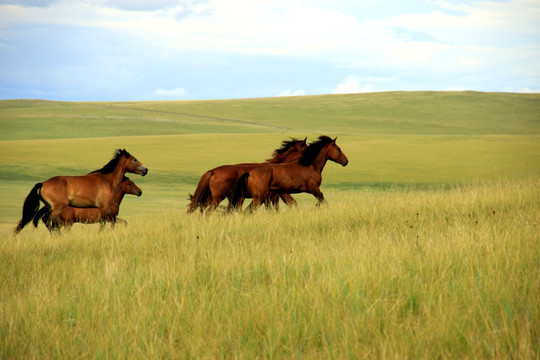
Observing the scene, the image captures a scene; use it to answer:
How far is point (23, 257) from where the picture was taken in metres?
8.27

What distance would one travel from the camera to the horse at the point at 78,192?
1084 centimetres

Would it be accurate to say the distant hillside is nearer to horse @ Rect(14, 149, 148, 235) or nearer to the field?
horse @ Rect(14, 149, 148, 235)

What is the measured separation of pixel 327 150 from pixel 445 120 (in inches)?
3003

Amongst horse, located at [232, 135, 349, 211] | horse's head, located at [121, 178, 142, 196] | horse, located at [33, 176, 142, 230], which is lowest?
horse, located at [33, 176, 142, 230]

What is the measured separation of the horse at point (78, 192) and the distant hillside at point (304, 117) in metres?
54.6

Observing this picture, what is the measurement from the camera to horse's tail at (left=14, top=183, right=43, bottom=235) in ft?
35.7

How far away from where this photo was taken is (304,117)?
8800cm

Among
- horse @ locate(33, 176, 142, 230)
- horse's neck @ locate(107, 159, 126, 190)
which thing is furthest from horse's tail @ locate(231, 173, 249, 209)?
horse @ locate(33, 176, 142, 230)

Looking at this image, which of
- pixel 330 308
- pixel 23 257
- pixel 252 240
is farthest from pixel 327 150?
pixel 330 308

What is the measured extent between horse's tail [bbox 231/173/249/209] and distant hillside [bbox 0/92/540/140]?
54191mm

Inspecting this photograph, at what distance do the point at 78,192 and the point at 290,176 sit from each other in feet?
13.2

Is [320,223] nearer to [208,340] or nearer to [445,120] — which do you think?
[208,340]

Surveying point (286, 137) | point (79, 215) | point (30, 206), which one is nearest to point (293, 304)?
point (30, 206)

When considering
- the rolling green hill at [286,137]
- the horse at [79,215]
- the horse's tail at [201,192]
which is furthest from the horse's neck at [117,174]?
the rolling green hill at [286,137]
